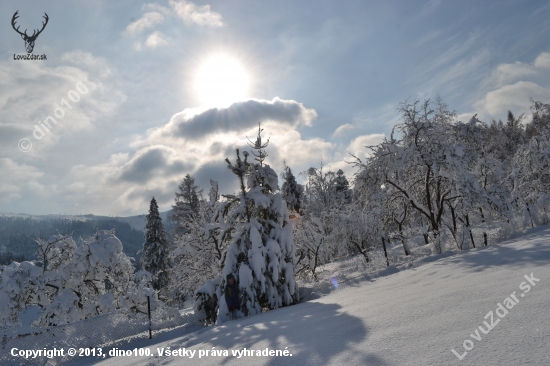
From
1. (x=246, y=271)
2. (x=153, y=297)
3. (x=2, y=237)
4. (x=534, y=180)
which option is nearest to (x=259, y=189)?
(x=246, y=271)

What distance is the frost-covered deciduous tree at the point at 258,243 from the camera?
34.6 feet

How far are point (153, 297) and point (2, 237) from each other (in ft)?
778

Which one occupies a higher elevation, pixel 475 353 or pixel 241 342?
pixel 475 353

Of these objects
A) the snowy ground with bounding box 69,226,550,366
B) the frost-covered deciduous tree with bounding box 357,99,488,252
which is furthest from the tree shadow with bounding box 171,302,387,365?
the frost-covered deciduous tree with bounding box 357,99,488,252

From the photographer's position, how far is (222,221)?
39.7ft

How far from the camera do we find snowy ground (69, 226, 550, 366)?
9.62 feet

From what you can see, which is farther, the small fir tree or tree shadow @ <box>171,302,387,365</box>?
the small fir tree

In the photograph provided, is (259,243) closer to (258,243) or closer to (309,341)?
(258,243)

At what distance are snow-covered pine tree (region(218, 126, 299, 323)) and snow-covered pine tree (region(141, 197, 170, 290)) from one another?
21.3 meters

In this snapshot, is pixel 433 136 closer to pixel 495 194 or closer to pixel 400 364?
pixel 495 194

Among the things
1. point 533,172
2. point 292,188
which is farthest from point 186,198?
point 533,172

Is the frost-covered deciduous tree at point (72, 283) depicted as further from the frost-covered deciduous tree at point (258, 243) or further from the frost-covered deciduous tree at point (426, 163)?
the frost-covered deciduous tree at point (426, 163)

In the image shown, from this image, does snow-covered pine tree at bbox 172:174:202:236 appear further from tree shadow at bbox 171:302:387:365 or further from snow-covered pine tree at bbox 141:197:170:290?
tree shadow at bbox 171:302:387:365

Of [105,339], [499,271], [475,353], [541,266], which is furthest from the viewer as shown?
[105,339]
